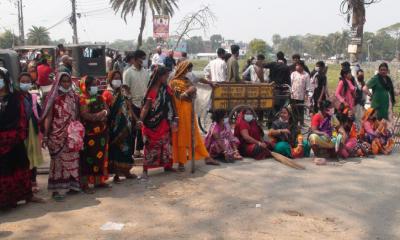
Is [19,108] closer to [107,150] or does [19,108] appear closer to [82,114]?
[82,114]

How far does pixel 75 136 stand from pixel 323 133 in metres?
4.07

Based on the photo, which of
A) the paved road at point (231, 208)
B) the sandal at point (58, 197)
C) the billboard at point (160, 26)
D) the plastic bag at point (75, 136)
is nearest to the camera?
the paved road at point (231, 208)

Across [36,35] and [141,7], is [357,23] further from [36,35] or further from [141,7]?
[36,35]

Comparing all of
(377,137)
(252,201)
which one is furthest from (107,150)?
(377,137)

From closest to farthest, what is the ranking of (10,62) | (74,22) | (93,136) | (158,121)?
(93,136)
(158,121)
(10,62)
(74,22)

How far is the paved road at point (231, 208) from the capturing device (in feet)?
15.4

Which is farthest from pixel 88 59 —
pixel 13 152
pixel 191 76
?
pixel 13 152

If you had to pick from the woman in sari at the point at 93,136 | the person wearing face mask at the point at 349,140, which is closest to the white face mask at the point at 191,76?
the woman in sari at the point at 93,136

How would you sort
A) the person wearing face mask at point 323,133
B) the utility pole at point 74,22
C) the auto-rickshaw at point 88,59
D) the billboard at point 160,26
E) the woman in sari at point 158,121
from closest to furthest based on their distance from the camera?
the woman in sari at point 158,121
the person wearing face mask at point 323,133
the billboard at point 160,26
the auto-rickshaw at point 88,59
the utility pole at point 74,22

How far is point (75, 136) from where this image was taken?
5.52 metres

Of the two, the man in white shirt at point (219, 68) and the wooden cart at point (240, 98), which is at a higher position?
the man in white shirt at point (219, 68)

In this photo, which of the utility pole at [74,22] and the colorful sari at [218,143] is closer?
the colorful sari at [218,143]

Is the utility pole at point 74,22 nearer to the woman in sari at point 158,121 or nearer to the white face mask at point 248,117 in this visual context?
the white face mask at point 248,117

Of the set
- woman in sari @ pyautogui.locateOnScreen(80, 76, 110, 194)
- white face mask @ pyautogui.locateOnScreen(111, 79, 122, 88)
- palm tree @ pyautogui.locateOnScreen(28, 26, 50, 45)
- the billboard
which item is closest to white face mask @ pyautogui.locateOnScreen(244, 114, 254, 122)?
white face mask @ pyautogui.locateOnScreen(111, 79, 122, 88)
